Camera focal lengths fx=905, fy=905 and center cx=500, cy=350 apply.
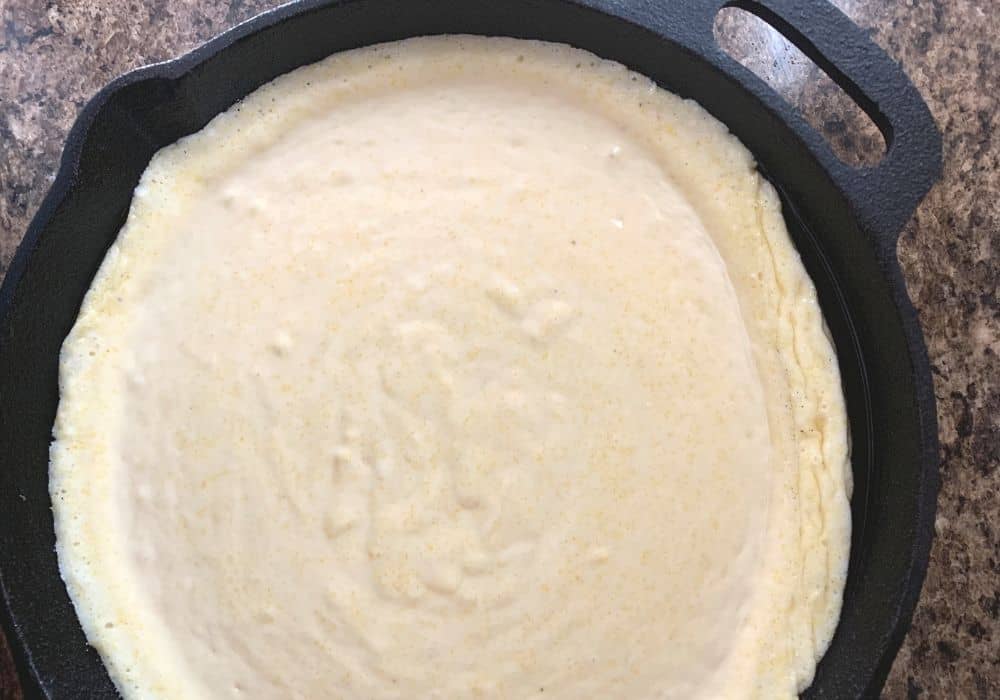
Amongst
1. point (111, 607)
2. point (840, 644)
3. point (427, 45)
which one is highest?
point (427, 45)

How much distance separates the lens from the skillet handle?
4.05 ft

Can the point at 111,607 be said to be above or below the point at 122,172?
below

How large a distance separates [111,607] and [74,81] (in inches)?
34.7

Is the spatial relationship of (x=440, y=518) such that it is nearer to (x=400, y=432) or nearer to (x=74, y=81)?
(x=400, y=432)

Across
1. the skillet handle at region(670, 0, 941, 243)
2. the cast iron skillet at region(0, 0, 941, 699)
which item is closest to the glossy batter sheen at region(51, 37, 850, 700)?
the cast iron skillet at region(0, 0, 941, 699)

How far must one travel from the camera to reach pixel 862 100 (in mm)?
1280

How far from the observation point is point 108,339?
1402 millimetres

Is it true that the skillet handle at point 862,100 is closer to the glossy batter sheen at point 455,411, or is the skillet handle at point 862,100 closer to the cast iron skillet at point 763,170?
the cast iron skillet at point 763,170

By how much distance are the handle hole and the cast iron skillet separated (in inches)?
7.9

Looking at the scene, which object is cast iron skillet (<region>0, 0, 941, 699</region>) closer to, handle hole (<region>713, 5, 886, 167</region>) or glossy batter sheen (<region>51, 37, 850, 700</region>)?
glossy batter sheen (<region>51, 37, 850, 700</region>)


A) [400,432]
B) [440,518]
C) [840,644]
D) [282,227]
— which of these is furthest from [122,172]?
[840,644]

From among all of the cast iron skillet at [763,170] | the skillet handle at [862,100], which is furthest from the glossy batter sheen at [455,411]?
the skillet handle at [862,100]

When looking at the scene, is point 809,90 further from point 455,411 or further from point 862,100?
point 455,411

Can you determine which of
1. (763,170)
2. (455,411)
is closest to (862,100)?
(763,170)
